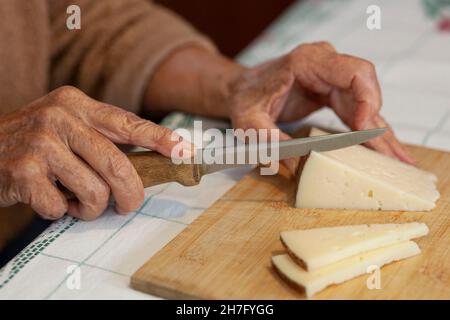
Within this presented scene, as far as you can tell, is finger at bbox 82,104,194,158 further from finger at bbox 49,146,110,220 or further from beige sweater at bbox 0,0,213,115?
beige sweater at bbox 0,0,213,115

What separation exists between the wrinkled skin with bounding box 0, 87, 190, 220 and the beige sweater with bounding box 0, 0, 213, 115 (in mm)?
500

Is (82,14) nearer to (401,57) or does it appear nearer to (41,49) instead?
(41,49)

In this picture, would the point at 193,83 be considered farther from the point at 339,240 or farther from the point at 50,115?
the point at 339,240

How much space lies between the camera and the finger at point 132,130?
1.03 m

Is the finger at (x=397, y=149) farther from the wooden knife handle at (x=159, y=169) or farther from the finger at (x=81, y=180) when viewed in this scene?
the finger at (x=81, y=180)

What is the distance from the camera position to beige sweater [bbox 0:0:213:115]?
4.95ft

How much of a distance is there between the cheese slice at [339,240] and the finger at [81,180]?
0.30 metres

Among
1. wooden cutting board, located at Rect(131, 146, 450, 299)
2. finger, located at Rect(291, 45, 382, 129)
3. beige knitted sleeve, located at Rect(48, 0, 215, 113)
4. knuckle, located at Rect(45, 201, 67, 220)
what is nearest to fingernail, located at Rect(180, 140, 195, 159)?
wooden cutting board, located at Rect(131, 146, 450, 299)

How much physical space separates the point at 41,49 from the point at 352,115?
73 centimetres

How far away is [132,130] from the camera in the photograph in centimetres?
103

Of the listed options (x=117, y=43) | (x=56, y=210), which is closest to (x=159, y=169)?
(x=56, y=210)

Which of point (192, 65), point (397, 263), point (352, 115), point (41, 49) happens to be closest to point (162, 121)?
point (192, 65)

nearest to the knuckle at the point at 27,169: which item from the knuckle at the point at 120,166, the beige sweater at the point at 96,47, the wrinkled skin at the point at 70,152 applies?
the wrinkled skin at the point at 70,152

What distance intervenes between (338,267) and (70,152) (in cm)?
43
